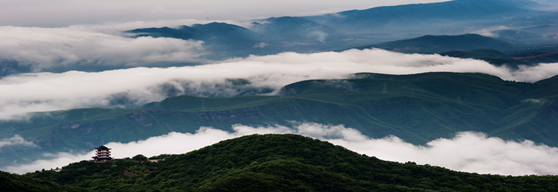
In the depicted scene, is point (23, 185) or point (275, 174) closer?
point (23, 185)

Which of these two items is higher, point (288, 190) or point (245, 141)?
point (245, 141)

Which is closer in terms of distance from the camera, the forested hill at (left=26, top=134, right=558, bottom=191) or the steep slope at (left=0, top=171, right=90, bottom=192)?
the steep slope at (left=0, top=171, right=90, bottom=192)

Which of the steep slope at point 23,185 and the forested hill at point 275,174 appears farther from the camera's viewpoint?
the forested hill at point 275,174

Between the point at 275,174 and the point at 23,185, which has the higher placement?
the point at 275,174

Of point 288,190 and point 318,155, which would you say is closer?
point 288,190

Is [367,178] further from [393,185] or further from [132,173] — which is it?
[132,173]

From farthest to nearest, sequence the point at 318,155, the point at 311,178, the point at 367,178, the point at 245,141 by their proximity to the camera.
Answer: the point at 245,141 < the point at 318,155 < the point at 367,178 < the point at 311,178

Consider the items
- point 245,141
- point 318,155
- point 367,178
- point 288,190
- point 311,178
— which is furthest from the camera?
point 245,141

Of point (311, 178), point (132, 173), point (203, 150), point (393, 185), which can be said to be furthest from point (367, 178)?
point (132, 173)
